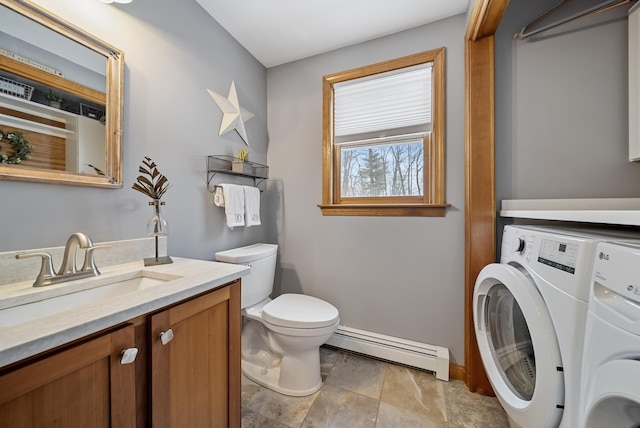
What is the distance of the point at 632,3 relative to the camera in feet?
3.73

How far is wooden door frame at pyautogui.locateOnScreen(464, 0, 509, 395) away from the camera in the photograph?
135cm

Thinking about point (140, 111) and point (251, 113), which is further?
point (251, 113)

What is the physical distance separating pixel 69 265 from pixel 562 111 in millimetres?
2367

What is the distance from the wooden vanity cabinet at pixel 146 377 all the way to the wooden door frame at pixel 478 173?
1.30 meters

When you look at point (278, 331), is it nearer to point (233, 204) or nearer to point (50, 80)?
point (233, 204)

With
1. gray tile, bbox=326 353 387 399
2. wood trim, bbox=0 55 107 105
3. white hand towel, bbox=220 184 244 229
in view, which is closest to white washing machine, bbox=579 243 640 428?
gray tile, bbox=326 353 387 399

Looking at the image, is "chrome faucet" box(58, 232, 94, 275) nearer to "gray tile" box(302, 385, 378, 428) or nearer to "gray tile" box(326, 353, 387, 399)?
"gray tile" box(302, 385, 378, 428)

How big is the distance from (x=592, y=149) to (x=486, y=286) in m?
0.92

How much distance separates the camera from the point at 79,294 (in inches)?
31.8

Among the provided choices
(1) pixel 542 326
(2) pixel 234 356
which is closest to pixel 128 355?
(2) pixel 234 356

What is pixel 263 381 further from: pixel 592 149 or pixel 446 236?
pixel 592 149

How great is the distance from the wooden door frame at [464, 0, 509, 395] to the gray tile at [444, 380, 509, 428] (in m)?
0.05

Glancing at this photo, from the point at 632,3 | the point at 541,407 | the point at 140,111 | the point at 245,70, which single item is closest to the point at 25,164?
the point at 140,111

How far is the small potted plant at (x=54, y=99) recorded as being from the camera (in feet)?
2.87
